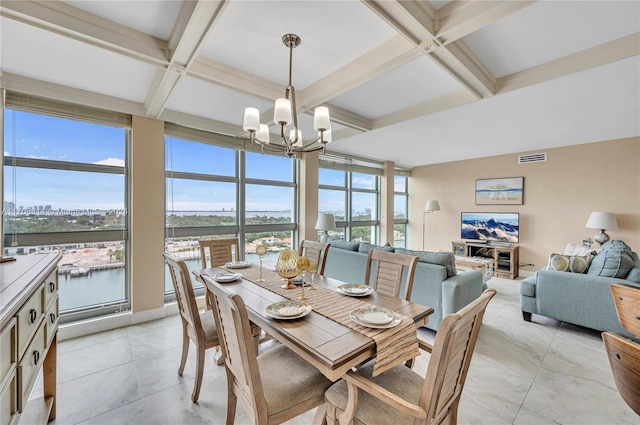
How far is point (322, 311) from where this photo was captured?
161 centimetres

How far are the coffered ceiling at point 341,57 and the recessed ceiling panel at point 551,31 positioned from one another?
0.01 meters

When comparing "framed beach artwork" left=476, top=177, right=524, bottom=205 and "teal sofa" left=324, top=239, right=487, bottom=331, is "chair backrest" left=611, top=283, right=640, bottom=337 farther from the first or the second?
"framed beach artwork" left=476, top=177, right=524, bottom=205

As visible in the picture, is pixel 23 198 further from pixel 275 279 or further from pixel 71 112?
pixel 275 279

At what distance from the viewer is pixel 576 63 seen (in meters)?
2.12

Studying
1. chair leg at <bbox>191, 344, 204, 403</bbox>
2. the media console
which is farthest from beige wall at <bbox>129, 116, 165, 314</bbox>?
the media console

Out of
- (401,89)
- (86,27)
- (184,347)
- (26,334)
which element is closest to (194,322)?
(184,347)

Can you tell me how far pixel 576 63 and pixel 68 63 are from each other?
13.6ft

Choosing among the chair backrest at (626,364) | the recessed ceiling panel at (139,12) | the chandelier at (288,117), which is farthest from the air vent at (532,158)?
the recessed ceiling panel at (139,12)

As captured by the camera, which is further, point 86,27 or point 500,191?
point 500,191

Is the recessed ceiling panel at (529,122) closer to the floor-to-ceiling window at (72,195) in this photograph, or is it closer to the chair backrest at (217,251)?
the chair backrest at (217,251)

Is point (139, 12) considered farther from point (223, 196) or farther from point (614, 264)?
point (614, 264)

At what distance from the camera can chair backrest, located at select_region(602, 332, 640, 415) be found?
2.93 ft

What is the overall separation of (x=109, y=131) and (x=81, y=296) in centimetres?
191

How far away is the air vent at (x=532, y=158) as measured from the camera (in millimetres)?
5139
